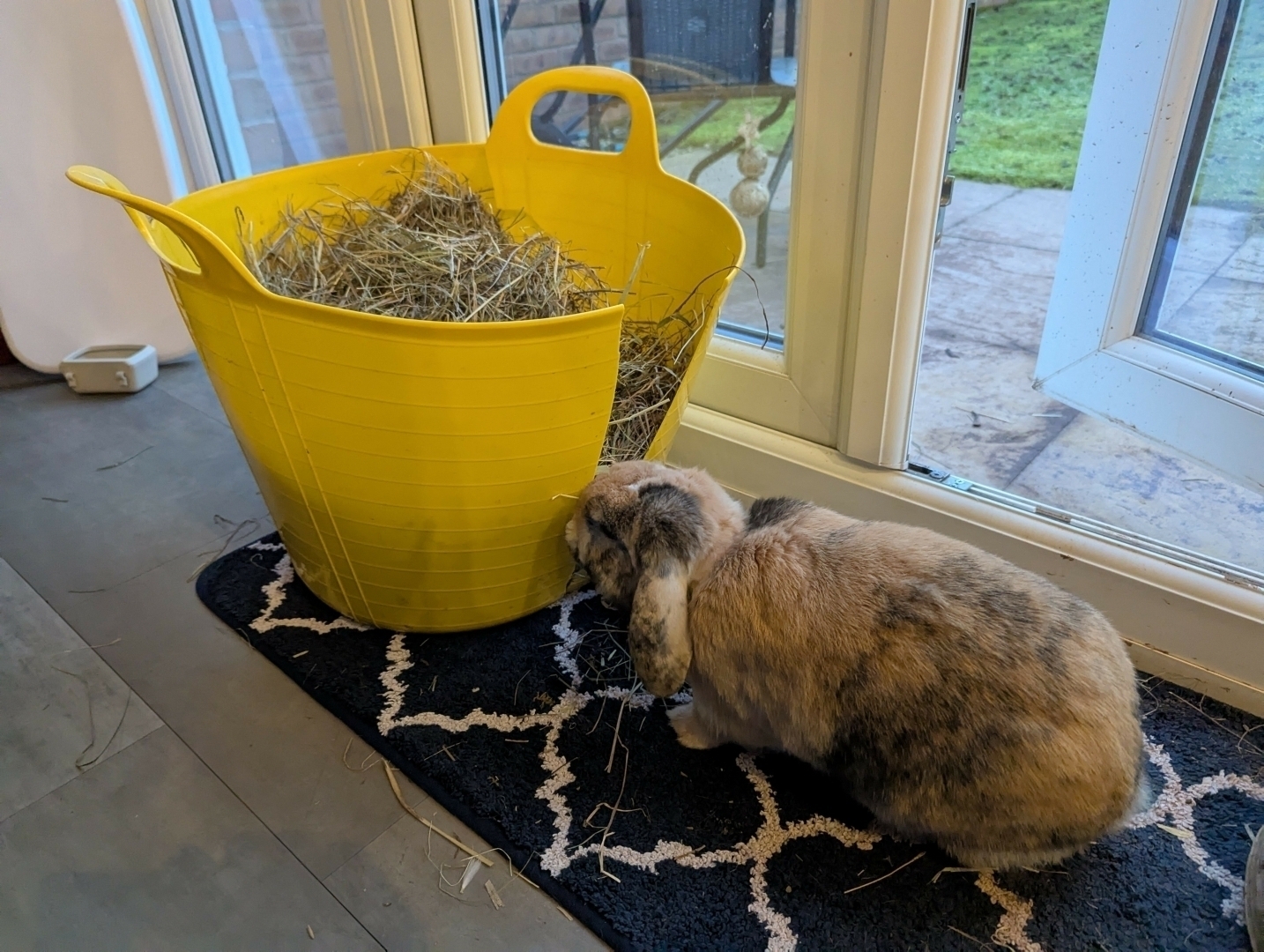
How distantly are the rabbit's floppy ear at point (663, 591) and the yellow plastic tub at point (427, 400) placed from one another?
170 millimetres

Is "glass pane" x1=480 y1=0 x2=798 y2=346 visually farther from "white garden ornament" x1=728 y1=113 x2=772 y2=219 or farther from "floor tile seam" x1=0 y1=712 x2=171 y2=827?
"floor tile seam" x1=0 y1=712 x2=171 y2=827

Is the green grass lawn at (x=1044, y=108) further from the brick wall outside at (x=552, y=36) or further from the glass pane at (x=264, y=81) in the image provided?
the glass pane at (x=264, y=81)

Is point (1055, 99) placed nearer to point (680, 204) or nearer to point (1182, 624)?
point (680, 204)

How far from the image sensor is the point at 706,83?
5.25 ft

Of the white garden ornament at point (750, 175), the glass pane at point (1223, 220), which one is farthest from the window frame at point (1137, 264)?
the white garden ornament at point (750, 175)

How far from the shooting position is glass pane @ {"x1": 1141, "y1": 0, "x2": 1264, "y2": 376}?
128cm

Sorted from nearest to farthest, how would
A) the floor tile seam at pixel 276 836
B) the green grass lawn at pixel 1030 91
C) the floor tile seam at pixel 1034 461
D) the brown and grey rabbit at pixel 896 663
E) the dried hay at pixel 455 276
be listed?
the brown and grey rabbit at pixel 896 663 → the floor tile seam at pixel 276 836 → the dried hay at pixel 455 276 → the floor tile seam at pixel 1034 461 → the green grass lawn at pixel 1030 91

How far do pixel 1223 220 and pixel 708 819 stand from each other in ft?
3.91

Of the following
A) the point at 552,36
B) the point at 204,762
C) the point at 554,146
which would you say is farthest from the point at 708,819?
the point at 552,36

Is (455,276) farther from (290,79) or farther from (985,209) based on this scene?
(985,209)

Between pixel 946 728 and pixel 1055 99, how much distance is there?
1543 mm

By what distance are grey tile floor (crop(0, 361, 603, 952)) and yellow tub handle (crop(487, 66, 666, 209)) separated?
836mm

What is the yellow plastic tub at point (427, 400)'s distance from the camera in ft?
3.43

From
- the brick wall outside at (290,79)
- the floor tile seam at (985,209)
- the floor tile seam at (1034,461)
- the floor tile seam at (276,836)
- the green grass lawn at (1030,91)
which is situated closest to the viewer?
the floor tile seam at (276,836)
